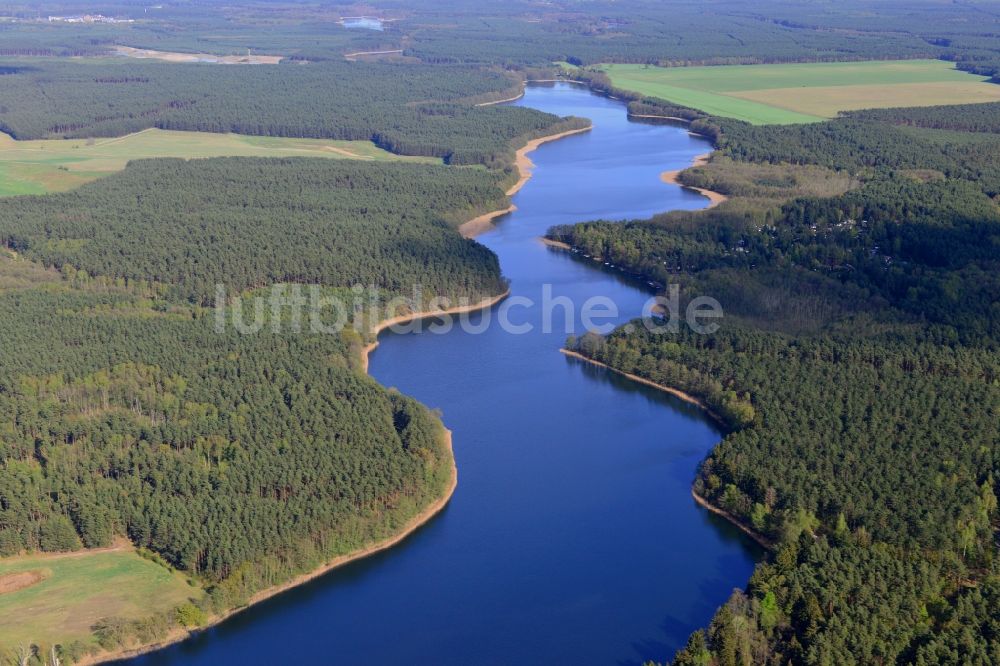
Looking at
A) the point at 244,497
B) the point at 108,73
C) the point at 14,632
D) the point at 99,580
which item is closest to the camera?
the point at 14,632

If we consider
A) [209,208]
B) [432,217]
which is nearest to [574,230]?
[432,217]

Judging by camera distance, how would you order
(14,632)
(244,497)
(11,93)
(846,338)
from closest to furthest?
(14,632)
(244,497)
(846,338)
(11,93)

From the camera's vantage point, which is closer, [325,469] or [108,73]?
[325,469]

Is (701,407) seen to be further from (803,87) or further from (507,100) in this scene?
(803,87)

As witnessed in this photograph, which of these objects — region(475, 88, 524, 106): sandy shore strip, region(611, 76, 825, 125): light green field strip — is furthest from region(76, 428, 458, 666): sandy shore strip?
region(475, 88, 524, 106): sandy shore strip

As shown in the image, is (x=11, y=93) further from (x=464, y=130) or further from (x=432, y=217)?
(x=432, y=217)

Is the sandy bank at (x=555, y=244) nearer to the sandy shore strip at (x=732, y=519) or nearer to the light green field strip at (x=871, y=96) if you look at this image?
the sandy shore strip at (x=732, y=519)

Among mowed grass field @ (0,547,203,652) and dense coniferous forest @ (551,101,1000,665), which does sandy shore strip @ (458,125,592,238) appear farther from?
mowed grass field @ (0,547,203,652)
